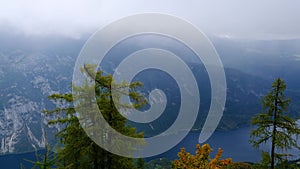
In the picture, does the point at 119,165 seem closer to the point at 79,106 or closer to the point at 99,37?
the point at 79,106

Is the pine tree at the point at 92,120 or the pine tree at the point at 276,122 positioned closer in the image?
the pine tree at the point at 92,120

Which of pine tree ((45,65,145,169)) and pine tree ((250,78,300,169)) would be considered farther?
pine tree ((250,78,300,169))

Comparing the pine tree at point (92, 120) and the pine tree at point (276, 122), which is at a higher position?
the pine tree at point (276, 122)

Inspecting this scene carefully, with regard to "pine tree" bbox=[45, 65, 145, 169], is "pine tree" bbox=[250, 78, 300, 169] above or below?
above

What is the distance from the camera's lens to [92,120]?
16.1m

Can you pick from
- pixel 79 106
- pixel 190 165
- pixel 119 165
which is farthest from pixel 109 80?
pixel 190 165

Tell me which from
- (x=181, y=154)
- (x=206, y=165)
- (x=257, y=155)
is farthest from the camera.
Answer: (x=257, y=155)

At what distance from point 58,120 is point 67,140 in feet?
5.29

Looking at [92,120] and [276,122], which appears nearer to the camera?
[92,120]

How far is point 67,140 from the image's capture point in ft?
55.5

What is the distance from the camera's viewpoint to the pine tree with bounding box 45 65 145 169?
635 inches

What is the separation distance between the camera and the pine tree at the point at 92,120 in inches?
635

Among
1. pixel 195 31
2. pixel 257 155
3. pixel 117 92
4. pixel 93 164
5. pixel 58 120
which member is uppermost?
pixel 257 155

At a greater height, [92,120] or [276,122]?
[276,122]
